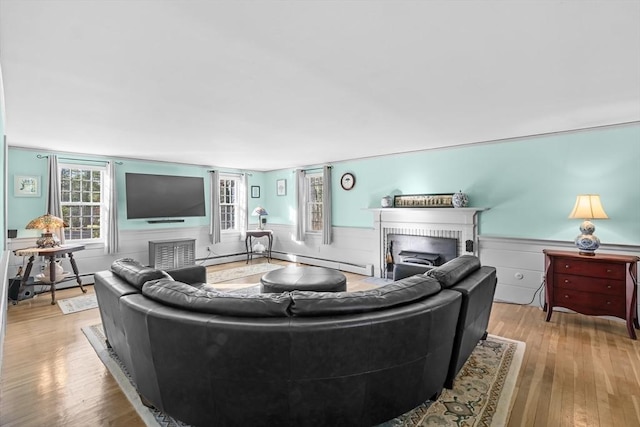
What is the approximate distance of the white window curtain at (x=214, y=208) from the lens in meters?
6.89

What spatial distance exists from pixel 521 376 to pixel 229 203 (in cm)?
651

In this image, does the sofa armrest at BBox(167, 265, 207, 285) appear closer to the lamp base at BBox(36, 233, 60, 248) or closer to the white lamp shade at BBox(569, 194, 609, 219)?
the lamp base at BBox(36, 233, 60, 248)

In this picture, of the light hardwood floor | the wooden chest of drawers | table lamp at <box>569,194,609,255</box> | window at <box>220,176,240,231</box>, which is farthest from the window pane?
table lamp at <box>569,194,609,255</box>

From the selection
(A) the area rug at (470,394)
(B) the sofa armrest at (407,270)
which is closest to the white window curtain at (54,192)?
(A) the area rug at (470,394)

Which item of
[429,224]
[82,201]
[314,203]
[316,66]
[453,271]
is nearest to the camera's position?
[316,66]

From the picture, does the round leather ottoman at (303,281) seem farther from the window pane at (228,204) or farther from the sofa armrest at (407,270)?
the window pane at (228,204)

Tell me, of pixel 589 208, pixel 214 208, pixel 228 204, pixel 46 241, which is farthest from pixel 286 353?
pixel 228 204

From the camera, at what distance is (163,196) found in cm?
615

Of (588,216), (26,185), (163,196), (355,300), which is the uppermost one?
(26,185)

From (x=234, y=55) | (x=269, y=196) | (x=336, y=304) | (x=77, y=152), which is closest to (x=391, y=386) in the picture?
(x=336, y=304)

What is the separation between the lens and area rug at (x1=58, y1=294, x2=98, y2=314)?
402 centimetres

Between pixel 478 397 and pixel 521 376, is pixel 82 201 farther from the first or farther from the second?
pixel 521 376

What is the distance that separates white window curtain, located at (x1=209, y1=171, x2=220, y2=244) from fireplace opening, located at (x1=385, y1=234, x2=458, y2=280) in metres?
3.80

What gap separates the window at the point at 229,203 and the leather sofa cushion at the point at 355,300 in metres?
6.00
